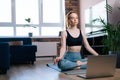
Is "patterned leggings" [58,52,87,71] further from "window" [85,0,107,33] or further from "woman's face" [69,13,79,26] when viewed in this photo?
"window" [85,0,107,33]

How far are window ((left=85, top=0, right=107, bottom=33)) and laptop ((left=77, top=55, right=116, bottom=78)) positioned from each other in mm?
3025

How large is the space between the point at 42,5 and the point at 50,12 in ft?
1.23

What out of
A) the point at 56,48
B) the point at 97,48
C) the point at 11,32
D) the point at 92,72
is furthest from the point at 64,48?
the point at 11,32

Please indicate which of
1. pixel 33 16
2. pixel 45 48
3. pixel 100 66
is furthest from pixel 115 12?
pixel 33 16

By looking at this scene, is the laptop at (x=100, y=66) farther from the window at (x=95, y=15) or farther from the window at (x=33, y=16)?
the window at (x=33, y=16)

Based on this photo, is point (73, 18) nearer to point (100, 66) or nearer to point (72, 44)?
point (72, 44)

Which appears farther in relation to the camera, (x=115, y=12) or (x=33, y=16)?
(x=33, y=16)

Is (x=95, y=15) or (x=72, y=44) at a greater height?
(x=95, y=15)

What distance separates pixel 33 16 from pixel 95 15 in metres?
2.64

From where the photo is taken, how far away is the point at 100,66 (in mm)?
2639

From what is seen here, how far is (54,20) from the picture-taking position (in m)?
8.37

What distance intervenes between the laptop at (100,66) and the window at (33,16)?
18.3 feet

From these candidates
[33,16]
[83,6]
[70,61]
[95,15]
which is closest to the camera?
[70,61]

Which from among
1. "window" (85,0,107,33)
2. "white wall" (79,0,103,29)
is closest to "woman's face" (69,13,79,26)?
"window" (85,0,107,33)
